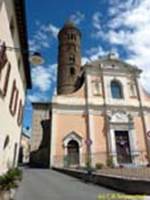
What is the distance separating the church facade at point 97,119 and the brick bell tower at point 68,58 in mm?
154

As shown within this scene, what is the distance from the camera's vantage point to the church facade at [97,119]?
24625mm

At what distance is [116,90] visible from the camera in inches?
1176

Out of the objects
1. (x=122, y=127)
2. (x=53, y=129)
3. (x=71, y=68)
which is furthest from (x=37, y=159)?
(x=71, y=68)

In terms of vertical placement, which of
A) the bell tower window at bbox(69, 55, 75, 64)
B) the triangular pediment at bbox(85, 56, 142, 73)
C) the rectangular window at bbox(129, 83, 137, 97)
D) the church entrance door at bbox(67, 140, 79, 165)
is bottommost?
the church entrance door at bbox(67, 140, 79, 165)

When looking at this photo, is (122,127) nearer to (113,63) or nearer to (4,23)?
(113,63)

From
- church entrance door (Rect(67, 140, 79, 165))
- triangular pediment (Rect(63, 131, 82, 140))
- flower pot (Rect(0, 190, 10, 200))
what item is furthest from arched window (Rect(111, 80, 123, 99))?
flower pot (Rect(0, 190, 10, 200))

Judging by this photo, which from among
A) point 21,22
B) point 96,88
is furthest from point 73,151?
point 21,22

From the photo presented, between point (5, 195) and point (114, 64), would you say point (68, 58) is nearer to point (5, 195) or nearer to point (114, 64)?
point (114, 64)

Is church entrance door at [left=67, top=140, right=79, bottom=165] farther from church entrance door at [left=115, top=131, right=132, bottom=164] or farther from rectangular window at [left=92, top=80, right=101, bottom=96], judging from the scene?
rectangular window at [left=92, top=80, right=101, bottom=96]

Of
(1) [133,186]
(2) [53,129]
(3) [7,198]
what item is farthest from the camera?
(2) [53,129]

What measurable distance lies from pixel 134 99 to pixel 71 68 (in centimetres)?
1094

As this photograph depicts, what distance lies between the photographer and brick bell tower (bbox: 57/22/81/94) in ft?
106

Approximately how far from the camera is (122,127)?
27281 millimetres

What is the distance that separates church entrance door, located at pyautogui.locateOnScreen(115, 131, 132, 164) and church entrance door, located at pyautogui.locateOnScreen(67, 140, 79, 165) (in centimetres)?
525
